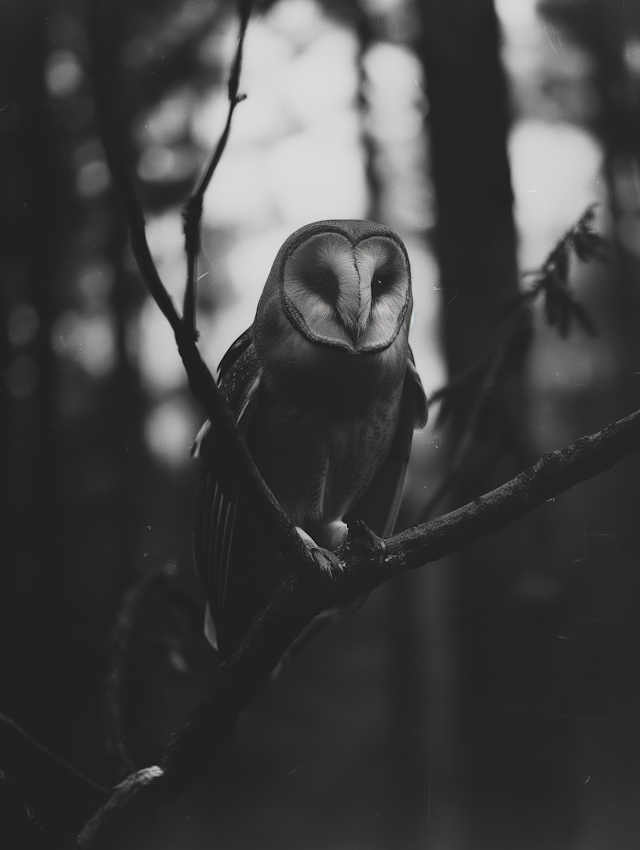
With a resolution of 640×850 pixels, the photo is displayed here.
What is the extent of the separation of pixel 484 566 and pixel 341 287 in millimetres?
589

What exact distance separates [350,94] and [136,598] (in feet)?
3.56

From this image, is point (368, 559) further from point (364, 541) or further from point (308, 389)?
point (308, 389)

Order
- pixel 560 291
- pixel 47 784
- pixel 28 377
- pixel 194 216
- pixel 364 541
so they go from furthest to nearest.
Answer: pixel 560 291, pixel 28 377, pixel 47 784, pixel 364 541, pixel 194 216

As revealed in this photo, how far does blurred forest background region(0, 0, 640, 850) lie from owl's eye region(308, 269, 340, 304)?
0.14m

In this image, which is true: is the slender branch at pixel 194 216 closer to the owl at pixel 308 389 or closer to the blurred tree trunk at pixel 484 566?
the owl at pixel 308 389

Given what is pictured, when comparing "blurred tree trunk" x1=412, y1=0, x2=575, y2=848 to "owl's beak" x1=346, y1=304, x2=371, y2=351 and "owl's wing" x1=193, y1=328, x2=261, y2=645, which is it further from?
"owl's wing" x1=193, y1=328, x2=261, y2=645

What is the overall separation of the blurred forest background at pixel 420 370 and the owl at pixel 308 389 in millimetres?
78

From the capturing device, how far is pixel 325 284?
1242 millimetres

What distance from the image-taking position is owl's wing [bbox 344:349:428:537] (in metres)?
1.34

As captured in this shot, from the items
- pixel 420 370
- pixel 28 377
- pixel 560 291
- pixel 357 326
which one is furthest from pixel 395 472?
pixel 28 377

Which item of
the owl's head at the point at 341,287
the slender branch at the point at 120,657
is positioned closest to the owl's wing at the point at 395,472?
the owl's head at the point at 341,287

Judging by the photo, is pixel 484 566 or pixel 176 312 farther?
pixel 484 566

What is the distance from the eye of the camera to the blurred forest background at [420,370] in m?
1.24

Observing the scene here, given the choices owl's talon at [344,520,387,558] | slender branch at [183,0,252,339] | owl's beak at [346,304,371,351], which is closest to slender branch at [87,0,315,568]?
slender branch at [183,0,252,339]
